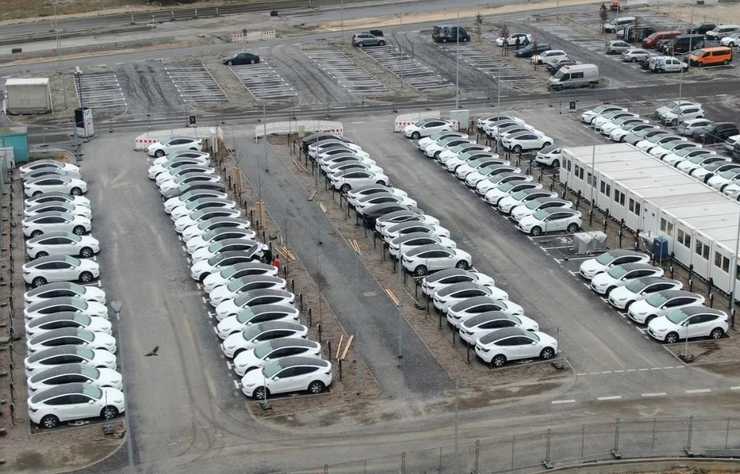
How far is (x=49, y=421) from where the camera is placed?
147 ft

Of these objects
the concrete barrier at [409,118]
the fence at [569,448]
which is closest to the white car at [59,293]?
the fence at [569,448]

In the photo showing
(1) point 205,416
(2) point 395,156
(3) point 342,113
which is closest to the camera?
(1) point 205,416

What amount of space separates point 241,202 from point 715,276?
25.6 metres

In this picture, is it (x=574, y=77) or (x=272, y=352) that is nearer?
(x=272, y=352)

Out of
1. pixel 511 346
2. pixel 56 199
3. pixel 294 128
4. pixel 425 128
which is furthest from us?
pixel 294 128

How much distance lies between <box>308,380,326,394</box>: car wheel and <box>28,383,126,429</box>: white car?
22.2ft

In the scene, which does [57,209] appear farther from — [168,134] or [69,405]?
[69,405]

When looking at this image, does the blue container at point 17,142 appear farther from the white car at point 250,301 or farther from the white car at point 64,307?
the white car at point 250,301

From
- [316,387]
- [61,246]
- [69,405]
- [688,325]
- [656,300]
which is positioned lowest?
[688,325]

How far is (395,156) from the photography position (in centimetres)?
7838

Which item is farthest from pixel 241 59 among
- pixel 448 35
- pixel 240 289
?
pixel 240 289

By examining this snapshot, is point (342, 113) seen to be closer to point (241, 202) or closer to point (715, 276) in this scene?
point (241, 202)

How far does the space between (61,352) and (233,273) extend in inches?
405

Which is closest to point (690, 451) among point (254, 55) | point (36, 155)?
point (36, 155)
